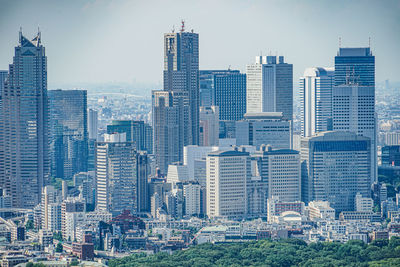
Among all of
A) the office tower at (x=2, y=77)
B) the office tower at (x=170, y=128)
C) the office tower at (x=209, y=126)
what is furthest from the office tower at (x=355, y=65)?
the office tower at (x=2, y=77)

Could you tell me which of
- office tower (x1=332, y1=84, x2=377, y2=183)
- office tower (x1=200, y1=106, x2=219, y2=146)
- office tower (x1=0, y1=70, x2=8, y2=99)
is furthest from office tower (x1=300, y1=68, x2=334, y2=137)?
office tower (x1=0, y1=70, x2=8, y2=99)

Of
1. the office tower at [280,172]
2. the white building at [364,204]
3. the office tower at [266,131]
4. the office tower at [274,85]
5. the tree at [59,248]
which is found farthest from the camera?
the office tower at [274,85]

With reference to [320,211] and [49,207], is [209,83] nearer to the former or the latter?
[320,211]

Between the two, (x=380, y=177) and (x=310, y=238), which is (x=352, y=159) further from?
(x=310, y=238)

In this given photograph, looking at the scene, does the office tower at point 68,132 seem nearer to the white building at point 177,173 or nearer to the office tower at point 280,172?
the white building at point 177,173

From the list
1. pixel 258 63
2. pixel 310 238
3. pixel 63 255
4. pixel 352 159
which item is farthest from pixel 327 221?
pixel 258 63

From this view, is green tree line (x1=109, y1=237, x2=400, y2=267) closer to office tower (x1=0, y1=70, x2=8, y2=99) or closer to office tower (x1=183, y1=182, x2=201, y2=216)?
office tower (x1=183, y1=182, x2=201, y2=216)

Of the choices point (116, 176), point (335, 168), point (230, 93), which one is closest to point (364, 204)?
point (335, 168)
